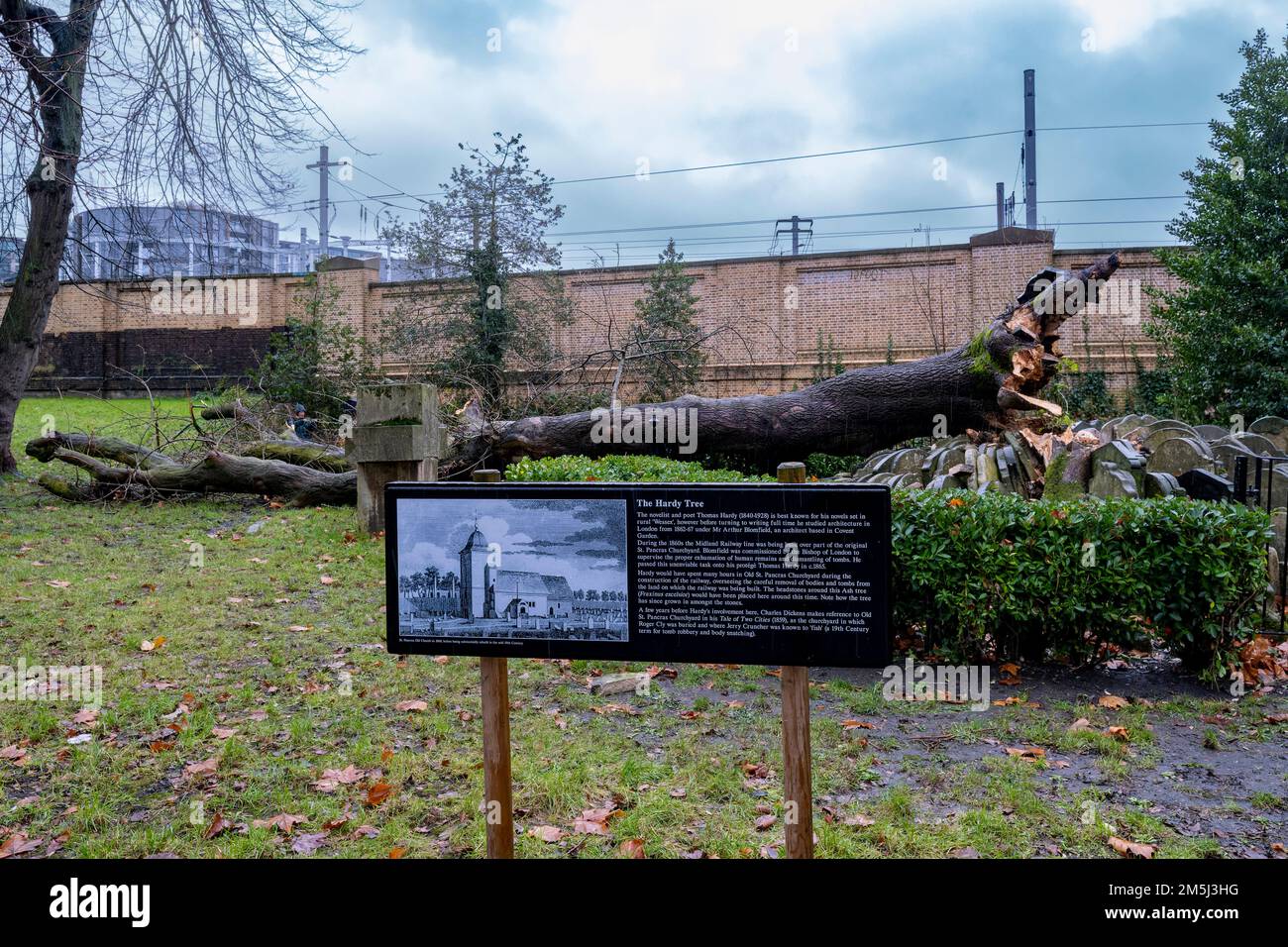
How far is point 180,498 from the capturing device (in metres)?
12.0

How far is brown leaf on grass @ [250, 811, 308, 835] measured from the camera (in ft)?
12.2

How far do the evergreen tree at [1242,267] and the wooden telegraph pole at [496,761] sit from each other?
48.6ft

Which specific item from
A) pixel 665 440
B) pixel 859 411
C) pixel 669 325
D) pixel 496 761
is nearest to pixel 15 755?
pixel 496 761

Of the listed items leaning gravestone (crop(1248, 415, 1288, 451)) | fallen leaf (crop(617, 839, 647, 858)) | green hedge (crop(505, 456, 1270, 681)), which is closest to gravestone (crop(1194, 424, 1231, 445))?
leaning gravestone (crop(1248, 415, 1288, 451))

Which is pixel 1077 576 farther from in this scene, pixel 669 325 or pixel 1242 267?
pixel 669 325

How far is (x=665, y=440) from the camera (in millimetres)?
12031

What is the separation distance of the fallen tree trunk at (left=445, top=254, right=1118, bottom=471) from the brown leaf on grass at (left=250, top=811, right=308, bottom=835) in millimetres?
7266

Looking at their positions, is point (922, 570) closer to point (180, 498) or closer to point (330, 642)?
point (330, 642)

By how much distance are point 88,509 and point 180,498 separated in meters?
1.06

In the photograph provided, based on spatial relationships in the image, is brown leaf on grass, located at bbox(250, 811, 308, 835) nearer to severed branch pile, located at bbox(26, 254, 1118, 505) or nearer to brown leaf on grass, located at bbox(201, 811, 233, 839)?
brown leaf on grass, located at bbox(201, 811, 233, 839)

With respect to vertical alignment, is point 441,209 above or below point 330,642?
above

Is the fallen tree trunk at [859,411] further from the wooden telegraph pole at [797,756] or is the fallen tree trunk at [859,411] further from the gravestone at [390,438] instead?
the wooden telegraph pole at [797,756]
